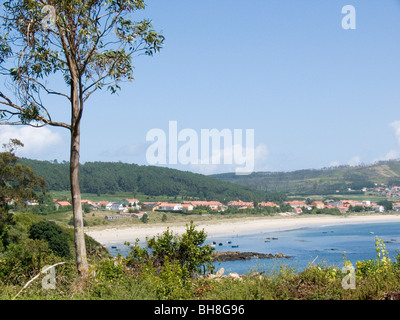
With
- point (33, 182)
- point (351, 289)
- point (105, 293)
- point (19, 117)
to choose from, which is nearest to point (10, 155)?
point (33, 182)

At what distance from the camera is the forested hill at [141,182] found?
90.5 metres

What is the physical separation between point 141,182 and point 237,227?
149 ft

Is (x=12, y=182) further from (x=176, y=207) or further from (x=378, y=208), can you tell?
(x=378, y=208)

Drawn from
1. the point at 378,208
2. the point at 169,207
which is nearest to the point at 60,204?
the point at 169,207

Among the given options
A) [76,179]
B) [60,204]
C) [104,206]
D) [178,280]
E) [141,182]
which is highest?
[141,182]

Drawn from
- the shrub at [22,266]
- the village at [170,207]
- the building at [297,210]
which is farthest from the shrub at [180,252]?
the building at [297,210]

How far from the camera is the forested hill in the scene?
297 feet

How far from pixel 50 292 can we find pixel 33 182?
22061mm

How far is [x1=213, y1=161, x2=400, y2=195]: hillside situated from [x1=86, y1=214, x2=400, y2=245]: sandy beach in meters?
62.7

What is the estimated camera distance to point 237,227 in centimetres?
6844

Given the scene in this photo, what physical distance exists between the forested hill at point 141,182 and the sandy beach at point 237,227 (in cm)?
2970

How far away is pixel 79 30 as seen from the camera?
7156 mm

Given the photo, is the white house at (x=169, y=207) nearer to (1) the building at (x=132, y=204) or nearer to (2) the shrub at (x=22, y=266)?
(1) the building at (x=132, y=204)

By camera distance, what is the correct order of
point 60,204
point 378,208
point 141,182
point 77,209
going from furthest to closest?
1. point 141,182
2. point 378,208
3. point 60,204
4. point 77,209
